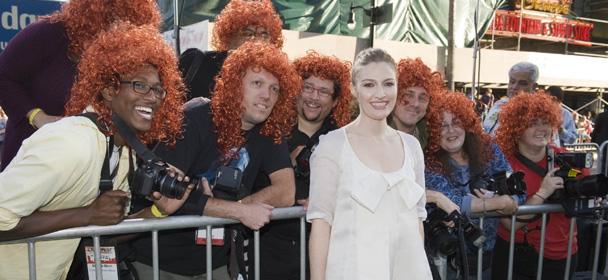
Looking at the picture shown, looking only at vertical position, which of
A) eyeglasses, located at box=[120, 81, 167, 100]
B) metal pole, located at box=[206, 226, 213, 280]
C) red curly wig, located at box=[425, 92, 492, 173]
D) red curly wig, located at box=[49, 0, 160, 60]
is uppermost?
red curly wig, located at box=[49, 0, 160, 60]

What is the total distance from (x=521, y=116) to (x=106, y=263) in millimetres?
2816

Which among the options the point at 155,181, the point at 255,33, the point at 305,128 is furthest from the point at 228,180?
the point at 255,33

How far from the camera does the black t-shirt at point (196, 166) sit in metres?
2.32

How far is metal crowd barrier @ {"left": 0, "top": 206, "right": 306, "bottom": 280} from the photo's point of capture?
201 cm

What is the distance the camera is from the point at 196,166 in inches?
95.3

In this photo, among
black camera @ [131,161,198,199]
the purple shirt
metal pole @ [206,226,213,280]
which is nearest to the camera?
black camera @ [131,161,198,199]

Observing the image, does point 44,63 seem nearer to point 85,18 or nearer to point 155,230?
point 85,18

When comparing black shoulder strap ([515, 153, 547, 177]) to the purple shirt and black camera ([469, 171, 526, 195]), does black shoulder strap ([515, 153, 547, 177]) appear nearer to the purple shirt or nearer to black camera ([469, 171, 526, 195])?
black camera ([469, 171, 526, 195])

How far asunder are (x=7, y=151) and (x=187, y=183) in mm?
1335

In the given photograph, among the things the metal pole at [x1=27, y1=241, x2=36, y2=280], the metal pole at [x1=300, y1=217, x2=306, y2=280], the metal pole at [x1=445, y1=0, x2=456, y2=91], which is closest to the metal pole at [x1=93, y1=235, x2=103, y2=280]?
the metal pole at [x1=27, y1=241, x2=36, y2=280]

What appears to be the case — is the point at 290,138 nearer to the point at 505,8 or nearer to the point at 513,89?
the point at 513,89

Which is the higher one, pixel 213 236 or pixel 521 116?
pixel 521 116

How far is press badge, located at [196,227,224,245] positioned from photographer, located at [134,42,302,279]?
66 millimetres

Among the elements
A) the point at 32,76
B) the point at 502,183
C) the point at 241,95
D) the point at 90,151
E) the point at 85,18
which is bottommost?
the point at 502,183
